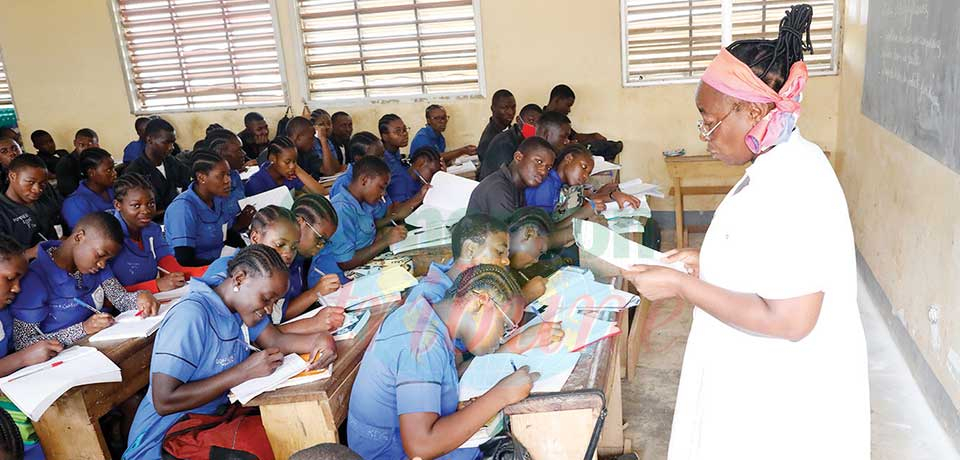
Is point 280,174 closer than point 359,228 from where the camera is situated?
No

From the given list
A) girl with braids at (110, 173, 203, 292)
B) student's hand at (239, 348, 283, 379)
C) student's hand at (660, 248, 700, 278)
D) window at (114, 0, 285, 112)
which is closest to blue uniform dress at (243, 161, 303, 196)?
girl with braids at (110, 173, 203, 292)

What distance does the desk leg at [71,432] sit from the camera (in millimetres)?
2104

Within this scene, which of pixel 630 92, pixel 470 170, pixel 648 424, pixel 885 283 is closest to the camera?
pixel 648 424

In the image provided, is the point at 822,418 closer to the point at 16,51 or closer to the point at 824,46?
the point at 824,46

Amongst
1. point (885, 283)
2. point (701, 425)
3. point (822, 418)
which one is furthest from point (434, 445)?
point (885, 283)

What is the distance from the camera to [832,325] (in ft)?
4.22

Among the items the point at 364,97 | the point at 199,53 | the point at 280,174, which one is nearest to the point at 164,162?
the point at 280,174

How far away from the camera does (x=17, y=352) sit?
2160 mm

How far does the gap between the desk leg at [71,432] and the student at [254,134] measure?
370 centimetres

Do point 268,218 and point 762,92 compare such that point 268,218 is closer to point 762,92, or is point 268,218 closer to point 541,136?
point 762,92

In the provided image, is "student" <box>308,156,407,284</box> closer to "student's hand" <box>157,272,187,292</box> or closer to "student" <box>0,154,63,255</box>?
"student's hand" <box>157,272,187,292</box>

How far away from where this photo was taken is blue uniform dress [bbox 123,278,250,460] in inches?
73.1

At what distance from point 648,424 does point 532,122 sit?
107 inches

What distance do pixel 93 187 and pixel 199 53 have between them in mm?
2408
